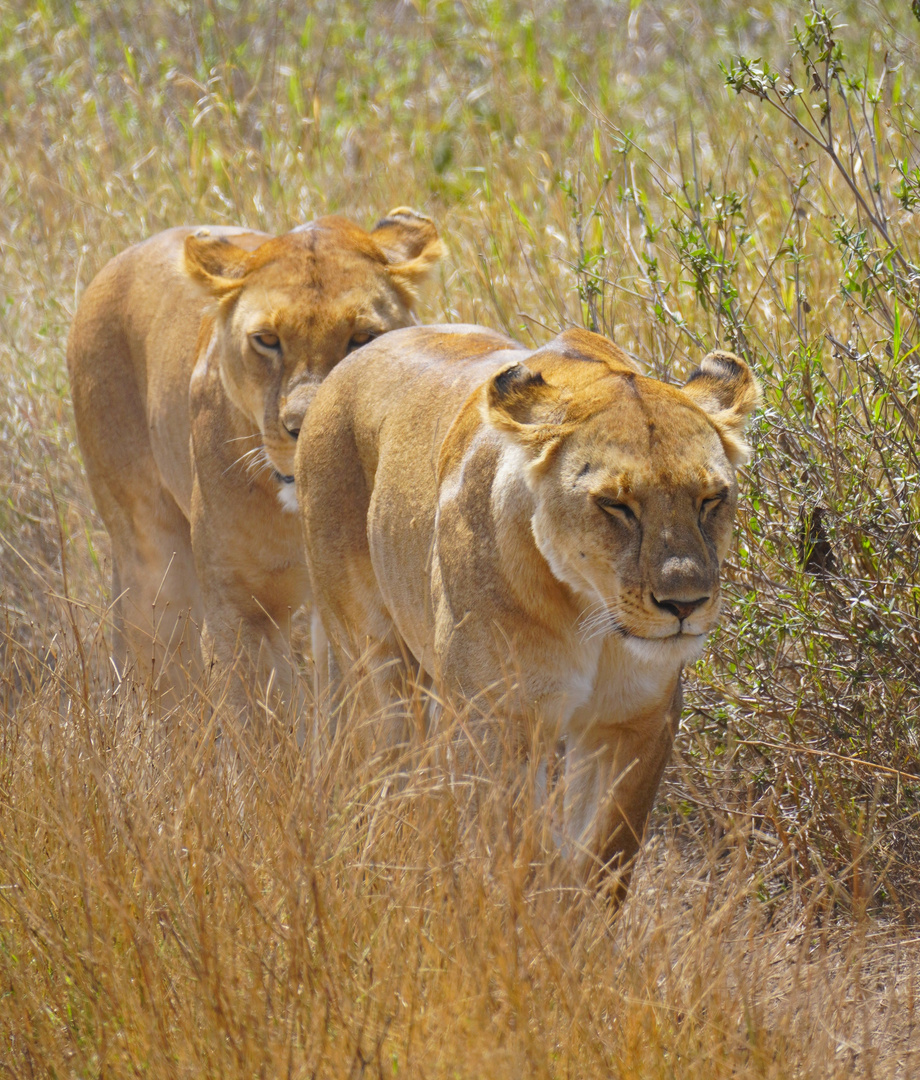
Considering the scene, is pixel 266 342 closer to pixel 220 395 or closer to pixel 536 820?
pixel 220 395

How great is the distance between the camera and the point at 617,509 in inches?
105

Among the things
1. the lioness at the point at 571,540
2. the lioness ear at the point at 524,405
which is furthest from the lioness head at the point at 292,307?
the lioness ear at the point at 524,405

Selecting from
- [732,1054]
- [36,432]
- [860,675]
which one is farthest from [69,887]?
[36,432]

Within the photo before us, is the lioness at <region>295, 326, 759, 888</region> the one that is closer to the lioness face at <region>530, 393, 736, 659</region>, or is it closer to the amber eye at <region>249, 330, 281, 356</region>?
the lioness face at <region>530, 393, 736, 659</region>

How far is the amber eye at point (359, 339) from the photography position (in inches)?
168

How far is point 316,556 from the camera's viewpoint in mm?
3988

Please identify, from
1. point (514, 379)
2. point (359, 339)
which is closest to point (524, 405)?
point (514, 379)

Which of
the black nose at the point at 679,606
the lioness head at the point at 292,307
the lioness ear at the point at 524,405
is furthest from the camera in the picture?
the lioness head at the point at 292,307

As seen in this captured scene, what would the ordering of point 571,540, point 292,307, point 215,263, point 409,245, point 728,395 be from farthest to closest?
point 409,245 < point 215,263 < point 292,307 < point 728,395 < point 571,540

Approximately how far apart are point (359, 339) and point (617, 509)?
1.80 metres

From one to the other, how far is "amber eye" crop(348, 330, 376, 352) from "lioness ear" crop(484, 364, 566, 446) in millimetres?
1449

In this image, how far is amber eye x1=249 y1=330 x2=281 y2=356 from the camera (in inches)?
167

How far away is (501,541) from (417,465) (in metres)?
0.59

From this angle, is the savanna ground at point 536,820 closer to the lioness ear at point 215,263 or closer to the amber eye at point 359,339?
the amber eye at point 359,339
